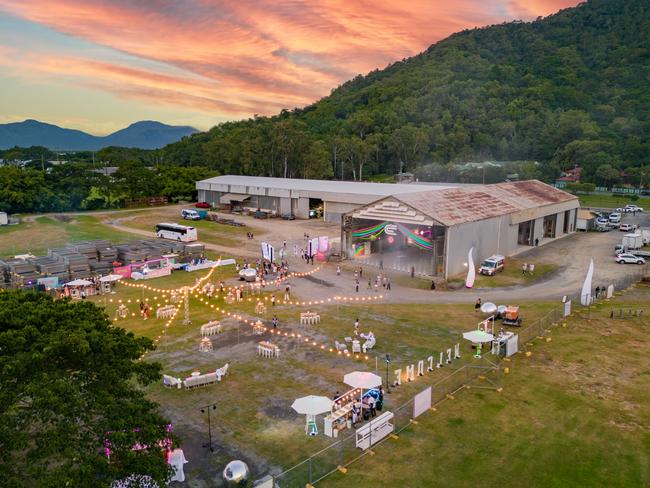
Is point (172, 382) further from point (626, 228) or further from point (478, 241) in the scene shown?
point (626, 228)

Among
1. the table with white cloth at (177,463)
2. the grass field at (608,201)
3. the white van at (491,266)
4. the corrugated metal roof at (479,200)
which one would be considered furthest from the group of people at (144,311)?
the grass field at (608,201)

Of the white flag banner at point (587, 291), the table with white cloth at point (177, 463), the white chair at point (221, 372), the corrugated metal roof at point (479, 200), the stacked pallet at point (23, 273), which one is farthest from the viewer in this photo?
the corrugated metal roof at point (479, 200)

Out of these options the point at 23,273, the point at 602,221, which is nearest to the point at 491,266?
the point at 602,221

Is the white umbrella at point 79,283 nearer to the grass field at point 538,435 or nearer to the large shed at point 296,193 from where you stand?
the grass field at point 538,435

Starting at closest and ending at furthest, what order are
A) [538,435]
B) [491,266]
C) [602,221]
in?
[538,435], [491,266], [602,221]

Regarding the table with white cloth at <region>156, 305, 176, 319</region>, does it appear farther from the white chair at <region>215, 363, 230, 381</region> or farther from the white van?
the white van

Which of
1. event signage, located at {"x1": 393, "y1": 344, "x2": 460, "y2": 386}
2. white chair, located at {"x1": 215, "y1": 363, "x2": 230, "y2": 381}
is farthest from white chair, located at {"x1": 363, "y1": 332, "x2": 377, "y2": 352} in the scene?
white chair, located at {"x1": 215, "y1": 363, "x2": 230, "y2": 381}
